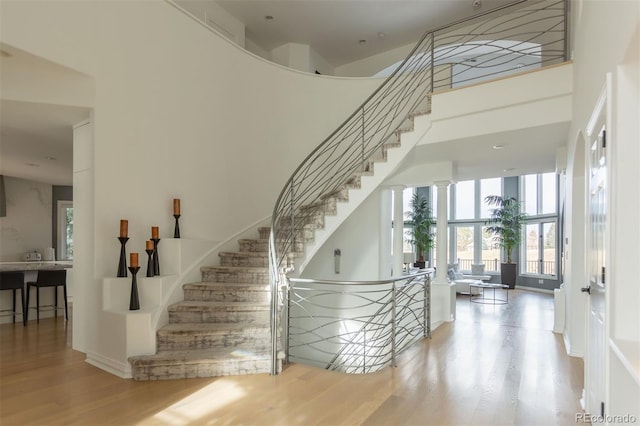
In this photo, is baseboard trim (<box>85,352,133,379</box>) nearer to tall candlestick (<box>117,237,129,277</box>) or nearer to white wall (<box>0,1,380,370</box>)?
white wall (<box>0,1,380,370</box>)

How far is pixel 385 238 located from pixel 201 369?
4.32 meters

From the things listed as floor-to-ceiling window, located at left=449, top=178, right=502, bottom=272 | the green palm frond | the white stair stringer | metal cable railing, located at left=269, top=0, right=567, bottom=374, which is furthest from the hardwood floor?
floor-to-ceiling window, located at left=449, top=178, right=502, bottom=272

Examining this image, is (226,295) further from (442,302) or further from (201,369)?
(442,302)

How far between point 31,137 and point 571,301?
724cm

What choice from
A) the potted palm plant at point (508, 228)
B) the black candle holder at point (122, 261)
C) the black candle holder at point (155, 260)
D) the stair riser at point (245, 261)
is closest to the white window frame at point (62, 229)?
the stair riser at point (245, 261)

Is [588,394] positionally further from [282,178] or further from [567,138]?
[282,178]

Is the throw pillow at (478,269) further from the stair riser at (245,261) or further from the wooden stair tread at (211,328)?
the wooden stair tread at (211,328)

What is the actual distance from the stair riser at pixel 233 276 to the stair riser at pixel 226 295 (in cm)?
29

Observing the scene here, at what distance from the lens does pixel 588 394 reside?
112 inches

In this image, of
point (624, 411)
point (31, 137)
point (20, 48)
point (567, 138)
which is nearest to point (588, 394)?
point (624, 411)

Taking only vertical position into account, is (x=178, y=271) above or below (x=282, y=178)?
below

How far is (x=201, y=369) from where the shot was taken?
3525 millimetres

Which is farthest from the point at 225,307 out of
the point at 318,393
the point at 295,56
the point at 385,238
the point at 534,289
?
the point at 534,289

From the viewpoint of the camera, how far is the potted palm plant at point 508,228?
11.0 metres
